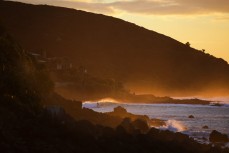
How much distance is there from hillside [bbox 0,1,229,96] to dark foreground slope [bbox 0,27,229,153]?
124 m

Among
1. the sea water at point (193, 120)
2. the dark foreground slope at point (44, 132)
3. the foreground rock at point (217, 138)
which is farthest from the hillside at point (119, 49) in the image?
the dark foreground slope at point (44, 132)

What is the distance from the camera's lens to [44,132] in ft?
84.8

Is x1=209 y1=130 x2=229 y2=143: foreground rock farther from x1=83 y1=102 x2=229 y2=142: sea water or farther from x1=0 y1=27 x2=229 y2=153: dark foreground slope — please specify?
x1=0 y1=27 x2=229 y2=153: dark foreground slope

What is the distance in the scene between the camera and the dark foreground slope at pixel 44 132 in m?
24.7

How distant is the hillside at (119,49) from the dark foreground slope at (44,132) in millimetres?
124402

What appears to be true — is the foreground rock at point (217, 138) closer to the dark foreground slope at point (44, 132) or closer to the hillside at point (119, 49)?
the dark foreground slope at point (44, 132)

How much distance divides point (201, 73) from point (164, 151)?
150747mm

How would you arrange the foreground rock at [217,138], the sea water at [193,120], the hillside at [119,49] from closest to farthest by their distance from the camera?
the foreground rock at [217,138]
the sea water at [193,120]
the hillside at [119,49]

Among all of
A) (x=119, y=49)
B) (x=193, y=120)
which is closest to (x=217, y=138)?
(x=193, y=120)

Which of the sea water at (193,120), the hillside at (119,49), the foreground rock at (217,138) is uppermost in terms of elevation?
the hillside at (119,49)

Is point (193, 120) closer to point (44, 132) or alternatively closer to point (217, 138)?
point (217, 138)

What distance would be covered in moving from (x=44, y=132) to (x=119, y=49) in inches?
6174

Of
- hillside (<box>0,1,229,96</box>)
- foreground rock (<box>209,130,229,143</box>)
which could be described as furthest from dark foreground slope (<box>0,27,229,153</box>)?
hillside (<box>0,1,229,96</box>)

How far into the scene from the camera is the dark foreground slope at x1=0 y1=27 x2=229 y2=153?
2472 centimetres
